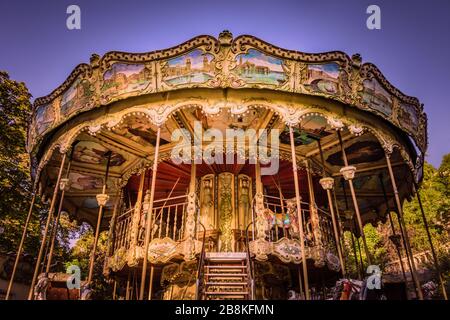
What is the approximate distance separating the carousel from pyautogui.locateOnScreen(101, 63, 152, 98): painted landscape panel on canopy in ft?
0.10

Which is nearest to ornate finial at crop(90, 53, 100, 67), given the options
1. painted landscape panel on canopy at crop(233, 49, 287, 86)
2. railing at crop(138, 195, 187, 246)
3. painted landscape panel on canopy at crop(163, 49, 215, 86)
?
painted landscape panel on canopy at crop(163, 49, 215, 86)

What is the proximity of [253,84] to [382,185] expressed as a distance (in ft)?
25.8

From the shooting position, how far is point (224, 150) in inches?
492

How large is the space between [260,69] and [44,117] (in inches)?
260

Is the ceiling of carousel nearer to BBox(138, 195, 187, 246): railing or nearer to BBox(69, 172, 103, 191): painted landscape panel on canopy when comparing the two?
BBox(69, 172, 103, 191): painted landscape panel on canopy

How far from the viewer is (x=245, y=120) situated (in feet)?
38.5

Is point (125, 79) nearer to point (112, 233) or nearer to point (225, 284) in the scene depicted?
point (225, 284)

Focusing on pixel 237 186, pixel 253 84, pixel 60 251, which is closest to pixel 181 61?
pixel 253 84

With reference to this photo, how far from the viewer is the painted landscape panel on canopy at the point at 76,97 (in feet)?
34.4

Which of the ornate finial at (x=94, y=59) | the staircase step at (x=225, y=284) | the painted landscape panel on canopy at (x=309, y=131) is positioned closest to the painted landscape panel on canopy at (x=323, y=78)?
the painted landscape panel on canopy at (x=309, y=131)

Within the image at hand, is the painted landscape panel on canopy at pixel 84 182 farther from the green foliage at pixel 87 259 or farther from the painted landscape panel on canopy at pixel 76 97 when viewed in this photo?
the green foliage at pixel 87 259

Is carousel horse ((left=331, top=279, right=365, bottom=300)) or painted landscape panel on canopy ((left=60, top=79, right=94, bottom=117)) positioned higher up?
painted landscape panel on canopy ((left=60, top=79, right=94, bottom=117))

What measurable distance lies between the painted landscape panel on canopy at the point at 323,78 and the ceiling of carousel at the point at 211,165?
1.21 m

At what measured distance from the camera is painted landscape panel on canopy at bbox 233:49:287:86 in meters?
9.57
